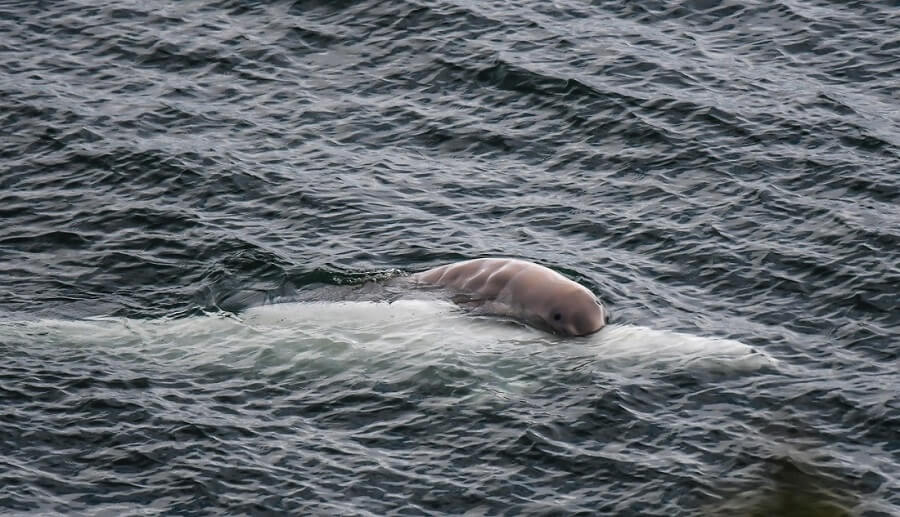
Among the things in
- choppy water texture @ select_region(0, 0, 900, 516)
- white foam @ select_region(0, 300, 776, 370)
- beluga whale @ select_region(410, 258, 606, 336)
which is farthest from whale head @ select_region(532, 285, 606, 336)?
choppy water texture @ select_region(0, 0, 900, 516)

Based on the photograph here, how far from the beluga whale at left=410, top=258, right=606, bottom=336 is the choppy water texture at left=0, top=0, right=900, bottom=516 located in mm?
361

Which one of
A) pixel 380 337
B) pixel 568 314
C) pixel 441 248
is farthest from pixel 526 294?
pixel 441 248

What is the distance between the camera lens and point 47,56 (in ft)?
106

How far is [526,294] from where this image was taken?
71.5ft

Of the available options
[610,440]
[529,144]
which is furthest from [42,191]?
[610,440]

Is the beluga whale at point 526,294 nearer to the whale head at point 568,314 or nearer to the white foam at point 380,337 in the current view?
the whale head at point 568,314

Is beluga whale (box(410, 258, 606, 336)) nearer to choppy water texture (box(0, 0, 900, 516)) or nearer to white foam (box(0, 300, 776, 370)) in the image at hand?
white foam (box(0, 300, 776, 370))

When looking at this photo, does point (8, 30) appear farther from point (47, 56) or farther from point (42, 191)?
point (42, 191)

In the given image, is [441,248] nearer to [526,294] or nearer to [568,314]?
[526,294]

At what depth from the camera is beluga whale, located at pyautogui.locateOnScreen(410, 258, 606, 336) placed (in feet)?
70.4

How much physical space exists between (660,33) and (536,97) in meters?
4.30

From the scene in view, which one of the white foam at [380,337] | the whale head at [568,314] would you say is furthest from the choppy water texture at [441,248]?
the whale head at [568,314]

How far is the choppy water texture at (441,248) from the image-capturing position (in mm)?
18625

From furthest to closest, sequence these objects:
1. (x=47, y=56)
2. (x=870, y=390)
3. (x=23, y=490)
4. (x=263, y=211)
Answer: (x=47, y=56) < (x=263, y=211) < (x=870, y=390) < (x=23, y=490)
